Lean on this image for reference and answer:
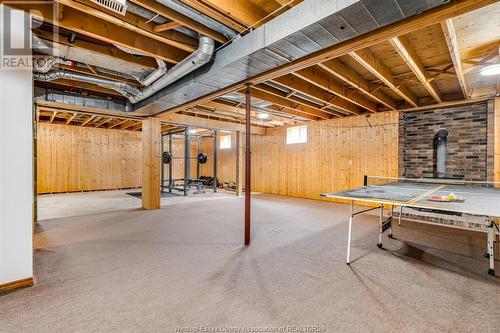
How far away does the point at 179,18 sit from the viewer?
2.25 m

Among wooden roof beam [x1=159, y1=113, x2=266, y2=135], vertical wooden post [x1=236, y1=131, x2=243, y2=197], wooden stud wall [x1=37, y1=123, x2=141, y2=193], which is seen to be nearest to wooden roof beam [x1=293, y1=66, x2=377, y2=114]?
wooden roof beam [x1=159, y1=113, x2=266, y2=135]

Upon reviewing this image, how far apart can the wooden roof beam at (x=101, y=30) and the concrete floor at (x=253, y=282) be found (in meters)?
2.42

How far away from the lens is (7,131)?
209 cm

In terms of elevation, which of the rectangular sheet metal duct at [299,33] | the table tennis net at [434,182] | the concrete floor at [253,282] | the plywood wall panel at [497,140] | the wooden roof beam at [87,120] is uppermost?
the wooden roof beam at [87,120]

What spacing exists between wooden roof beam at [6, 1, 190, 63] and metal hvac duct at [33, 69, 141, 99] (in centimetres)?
121

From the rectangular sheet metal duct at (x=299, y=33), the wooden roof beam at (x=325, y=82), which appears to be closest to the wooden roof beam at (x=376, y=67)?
the wooden roof beam at (x=325, y=82)

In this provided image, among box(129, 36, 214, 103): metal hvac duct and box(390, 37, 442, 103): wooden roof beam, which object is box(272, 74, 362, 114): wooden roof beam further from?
box(390, 37, 442, 103): wooden roof beam

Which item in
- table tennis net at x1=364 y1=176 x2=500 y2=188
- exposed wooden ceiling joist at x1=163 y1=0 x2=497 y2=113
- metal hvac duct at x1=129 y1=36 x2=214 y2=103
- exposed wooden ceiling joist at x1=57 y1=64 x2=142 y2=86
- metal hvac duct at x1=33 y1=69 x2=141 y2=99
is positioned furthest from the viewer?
table tennis net at x1=364 y1=176 x2=500 y2=188

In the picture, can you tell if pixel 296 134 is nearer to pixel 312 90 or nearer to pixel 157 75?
pixel 312 90

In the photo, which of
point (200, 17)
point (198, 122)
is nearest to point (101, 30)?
point (200, 17)

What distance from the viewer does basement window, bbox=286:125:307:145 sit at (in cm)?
774

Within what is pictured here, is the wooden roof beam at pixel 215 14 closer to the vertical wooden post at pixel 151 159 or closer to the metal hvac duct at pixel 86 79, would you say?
the metal hvac duct at pixel 86 79

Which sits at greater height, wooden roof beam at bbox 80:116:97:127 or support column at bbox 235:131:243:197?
wooden roof beam at bbox 80:116:97:127

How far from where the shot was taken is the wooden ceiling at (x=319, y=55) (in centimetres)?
221
